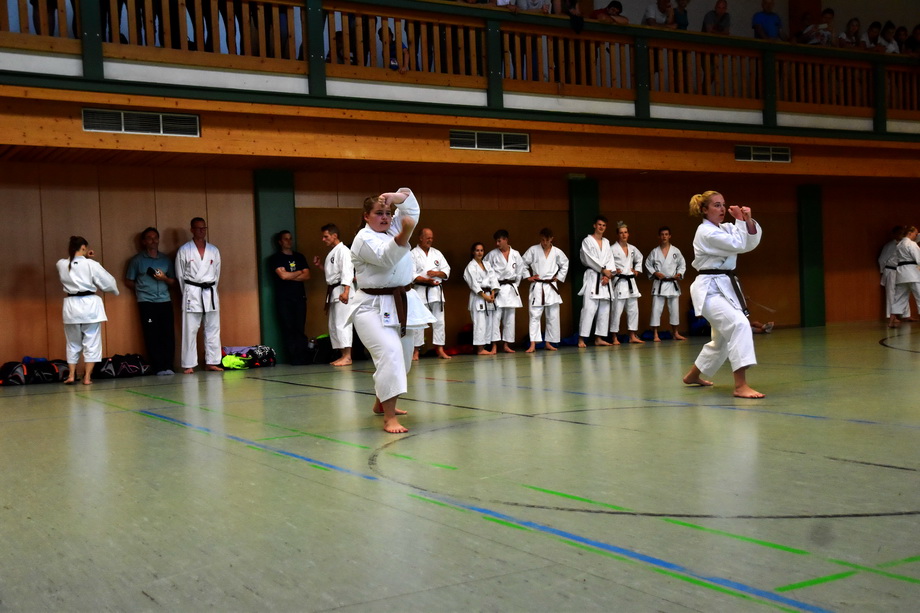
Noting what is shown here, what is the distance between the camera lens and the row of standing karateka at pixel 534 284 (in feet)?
33.3

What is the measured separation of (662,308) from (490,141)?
367cm

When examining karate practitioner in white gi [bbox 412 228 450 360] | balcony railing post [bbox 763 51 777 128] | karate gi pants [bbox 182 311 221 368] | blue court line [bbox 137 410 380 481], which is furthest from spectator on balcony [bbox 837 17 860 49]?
blue court line [bbox 137 410 380 481]

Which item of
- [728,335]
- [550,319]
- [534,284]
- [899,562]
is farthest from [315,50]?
[899,562]

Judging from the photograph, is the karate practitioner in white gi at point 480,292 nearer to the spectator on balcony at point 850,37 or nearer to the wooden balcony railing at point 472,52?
the wooden balcony railing at point 472,52

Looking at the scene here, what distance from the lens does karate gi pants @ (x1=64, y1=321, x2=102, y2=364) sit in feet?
27.9

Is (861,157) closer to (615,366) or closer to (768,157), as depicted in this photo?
(768,157)

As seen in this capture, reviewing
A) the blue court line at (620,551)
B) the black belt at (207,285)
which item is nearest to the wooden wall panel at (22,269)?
the black belt at (207,285)

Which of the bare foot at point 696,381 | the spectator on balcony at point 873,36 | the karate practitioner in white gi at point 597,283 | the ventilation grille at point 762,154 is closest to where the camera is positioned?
the bare foot at point 696,381

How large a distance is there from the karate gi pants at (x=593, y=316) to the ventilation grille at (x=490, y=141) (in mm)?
2328

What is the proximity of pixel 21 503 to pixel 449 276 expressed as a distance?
8.53m

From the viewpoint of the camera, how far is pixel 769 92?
12086 mm

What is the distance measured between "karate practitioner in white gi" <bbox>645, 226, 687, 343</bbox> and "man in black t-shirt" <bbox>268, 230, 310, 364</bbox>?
15.9 ft

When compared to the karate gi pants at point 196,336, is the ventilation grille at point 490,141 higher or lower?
higher

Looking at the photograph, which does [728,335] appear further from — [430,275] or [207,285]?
[207,285]
